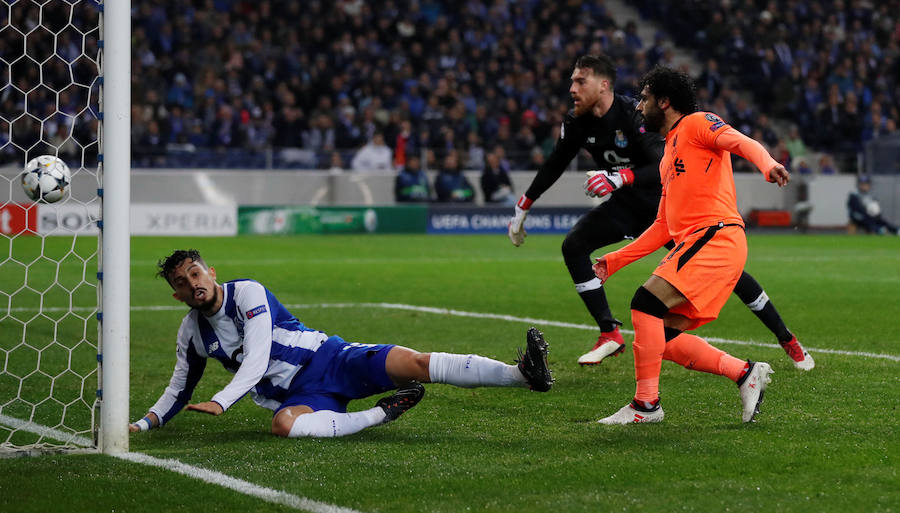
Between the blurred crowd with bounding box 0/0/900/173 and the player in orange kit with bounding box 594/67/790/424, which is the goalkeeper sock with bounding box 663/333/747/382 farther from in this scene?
the blurred crowd with bounding box 0/0/900/173

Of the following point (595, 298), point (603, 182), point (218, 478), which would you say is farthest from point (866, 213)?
point (218, 478)

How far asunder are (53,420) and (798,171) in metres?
23.5

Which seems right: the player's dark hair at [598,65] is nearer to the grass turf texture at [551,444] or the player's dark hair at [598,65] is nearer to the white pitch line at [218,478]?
the grass turf texture at [551,444]

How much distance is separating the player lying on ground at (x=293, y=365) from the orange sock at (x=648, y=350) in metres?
0.44

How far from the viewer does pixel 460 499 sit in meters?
4.07

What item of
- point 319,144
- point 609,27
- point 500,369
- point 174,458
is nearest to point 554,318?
point 500,369

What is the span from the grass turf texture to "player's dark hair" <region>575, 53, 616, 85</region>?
6.17 ft

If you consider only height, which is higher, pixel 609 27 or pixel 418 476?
pixel 609 27

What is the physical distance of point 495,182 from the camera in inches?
974

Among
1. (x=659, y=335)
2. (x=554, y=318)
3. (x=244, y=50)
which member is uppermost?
(x=244, y=50)

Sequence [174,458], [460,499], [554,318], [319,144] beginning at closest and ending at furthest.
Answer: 1. [460,499]
2. [174,458]
3. [554,318]
4. [319,144]

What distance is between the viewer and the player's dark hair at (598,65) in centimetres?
738

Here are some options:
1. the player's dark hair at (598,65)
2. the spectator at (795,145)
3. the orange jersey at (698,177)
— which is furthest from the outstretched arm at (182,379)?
the spectator at (795,145)

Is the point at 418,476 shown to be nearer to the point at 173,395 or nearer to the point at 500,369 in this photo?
the point at 500,369
